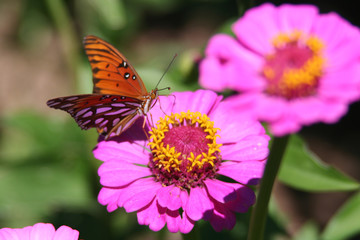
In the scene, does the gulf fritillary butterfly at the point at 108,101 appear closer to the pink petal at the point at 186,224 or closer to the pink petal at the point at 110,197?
A: the pink petal at the point at 110,197

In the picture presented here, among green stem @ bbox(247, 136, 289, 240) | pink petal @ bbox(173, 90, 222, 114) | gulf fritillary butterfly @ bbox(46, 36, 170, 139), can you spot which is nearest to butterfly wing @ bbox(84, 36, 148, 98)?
gulf fritillary butterfly @ bbox(46, 36, 170, 139)

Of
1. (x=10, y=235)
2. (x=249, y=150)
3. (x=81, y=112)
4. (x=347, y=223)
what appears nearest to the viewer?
(x=10, y=235)

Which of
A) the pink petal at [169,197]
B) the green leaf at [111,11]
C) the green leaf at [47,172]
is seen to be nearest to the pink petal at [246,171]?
the pink petal at [169,197]

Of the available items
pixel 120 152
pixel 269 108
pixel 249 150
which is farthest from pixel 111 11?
pixel 269 108

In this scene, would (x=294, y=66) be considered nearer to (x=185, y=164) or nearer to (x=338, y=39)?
(x=338, y=39)

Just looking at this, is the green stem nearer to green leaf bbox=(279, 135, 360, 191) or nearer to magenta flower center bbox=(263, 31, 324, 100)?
magenta flower center bbox=(263, 31, 324, 100)

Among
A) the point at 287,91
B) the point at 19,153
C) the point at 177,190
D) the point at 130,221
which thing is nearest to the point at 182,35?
the point at 19,153
